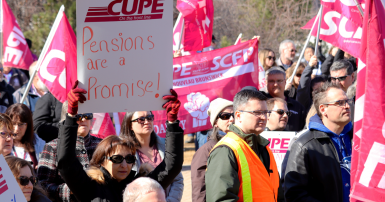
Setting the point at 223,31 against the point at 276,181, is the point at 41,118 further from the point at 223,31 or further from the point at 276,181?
the point at 223,31

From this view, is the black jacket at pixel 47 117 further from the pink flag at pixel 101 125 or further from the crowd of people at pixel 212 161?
the crowd of people at pixel 212 161

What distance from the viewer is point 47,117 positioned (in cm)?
580

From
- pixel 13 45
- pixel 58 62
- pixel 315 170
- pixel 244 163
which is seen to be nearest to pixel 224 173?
pixel 244 163

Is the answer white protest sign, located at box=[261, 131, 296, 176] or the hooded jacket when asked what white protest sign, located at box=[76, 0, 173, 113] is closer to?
the hooded jacket

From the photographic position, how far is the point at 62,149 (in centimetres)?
322

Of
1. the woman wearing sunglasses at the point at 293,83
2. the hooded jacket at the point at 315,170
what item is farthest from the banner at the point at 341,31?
the hooded jacket at the point at 315,170

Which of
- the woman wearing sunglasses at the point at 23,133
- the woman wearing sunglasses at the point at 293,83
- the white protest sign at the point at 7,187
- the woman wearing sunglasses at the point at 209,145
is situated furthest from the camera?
the woman wearing sunglasses at the point at 293,83

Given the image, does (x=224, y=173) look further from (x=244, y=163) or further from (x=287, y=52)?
(x=287, y=52)

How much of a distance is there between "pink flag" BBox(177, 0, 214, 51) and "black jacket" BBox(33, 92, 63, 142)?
230 cm

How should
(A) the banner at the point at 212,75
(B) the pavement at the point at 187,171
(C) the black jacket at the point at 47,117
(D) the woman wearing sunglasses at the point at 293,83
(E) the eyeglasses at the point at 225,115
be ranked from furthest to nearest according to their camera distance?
(B) the pavement at the point at 187,171 → (D) the woman wearing sunglasses at the point at 293,83 → (A) the banner at the point at 212,75 → (C) the black jacket at the point at 47,117 → (E) the eyeglasses at the point at 225,115

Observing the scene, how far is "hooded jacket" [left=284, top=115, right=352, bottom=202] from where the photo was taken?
3543 mm

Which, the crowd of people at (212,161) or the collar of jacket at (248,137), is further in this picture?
the collar of jacket at (248,137)

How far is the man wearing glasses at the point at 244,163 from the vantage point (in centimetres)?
319

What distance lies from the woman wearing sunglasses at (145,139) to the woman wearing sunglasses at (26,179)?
116 cm
